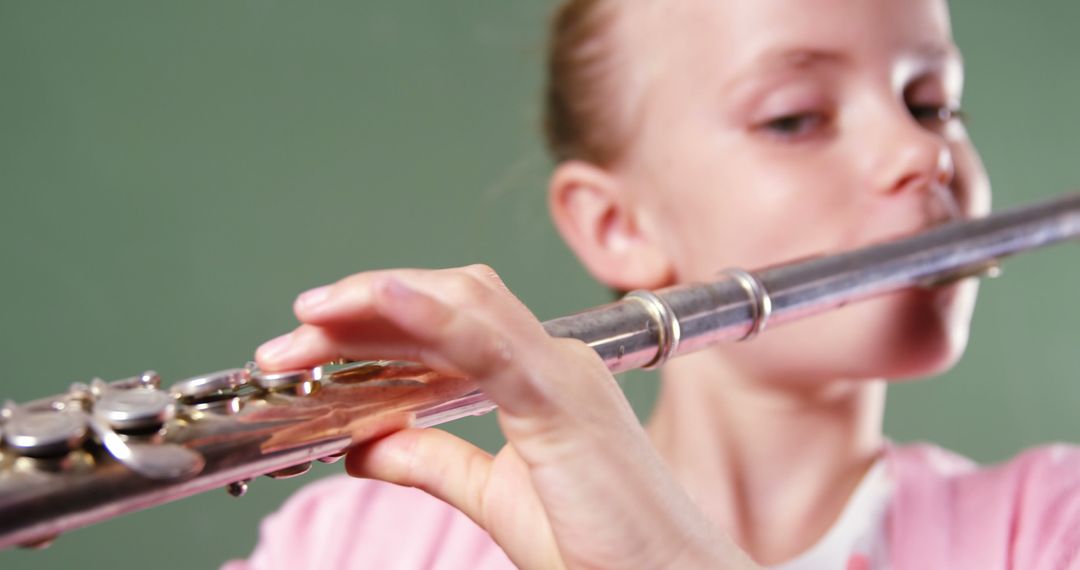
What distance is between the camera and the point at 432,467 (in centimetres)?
45

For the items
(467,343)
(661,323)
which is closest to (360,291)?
(467,343)

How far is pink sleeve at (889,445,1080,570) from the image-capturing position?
686 mm

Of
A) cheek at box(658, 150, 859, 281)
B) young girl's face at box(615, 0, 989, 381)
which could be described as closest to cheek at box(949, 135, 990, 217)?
young girl's face at box(615, 0, 989, 381)

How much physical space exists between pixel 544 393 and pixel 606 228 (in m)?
0.48

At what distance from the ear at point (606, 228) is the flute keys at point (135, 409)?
0.48 metres

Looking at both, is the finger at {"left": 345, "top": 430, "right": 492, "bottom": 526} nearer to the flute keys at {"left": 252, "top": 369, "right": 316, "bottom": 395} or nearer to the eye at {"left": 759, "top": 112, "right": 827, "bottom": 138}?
the flute keys at {"left": 252, "top": 369, "right": 316, "bottom": 395}

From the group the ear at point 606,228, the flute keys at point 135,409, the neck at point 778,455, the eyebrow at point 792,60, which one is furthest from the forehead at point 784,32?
the flute keys at point 135,409

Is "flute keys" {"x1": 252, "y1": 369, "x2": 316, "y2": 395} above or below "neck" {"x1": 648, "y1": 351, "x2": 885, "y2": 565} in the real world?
above

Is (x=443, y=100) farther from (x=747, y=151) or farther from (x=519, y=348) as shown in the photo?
(x=519, y=348)

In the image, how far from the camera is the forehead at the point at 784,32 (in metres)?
0.69

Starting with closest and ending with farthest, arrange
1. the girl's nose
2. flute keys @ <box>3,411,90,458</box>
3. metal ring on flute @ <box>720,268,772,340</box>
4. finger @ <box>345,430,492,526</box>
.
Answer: flute keys @ <box>3,411,90,458</box>
finger @ <box>345,430,492,526</box>
metal ring on flute @ <box>720,268,772,340</box>
the girl's nose

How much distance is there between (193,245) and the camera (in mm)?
951

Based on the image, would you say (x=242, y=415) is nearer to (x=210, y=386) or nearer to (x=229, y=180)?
(x=210, y=386)

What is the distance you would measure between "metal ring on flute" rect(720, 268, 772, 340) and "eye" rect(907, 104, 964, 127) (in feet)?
0.96
